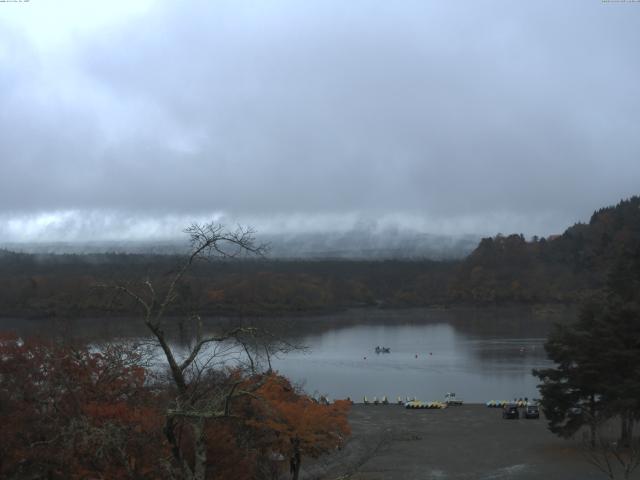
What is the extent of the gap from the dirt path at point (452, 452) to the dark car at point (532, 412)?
1.81ft

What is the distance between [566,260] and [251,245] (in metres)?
85.6

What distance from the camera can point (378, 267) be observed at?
343 feet

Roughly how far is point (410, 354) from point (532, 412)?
71.4ft

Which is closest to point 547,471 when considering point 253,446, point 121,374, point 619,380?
point 619,380

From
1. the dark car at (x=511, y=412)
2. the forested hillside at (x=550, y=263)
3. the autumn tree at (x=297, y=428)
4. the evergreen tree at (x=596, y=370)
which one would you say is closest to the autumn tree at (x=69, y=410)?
the autumn tree at (x=297, y=428)

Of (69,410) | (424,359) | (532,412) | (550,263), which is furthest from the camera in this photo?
(550,263)

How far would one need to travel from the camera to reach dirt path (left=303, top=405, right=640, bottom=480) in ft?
43.5

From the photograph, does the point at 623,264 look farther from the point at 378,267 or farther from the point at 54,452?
the point at 378,267

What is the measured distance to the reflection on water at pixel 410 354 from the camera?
96.7ft

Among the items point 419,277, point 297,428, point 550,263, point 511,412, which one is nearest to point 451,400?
point 511,412

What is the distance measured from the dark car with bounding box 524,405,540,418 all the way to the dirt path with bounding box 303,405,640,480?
1.81 ft

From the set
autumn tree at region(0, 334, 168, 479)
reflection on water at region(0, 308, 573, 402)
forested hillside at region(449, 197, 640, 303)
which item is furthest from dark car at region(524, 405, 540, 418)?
forested hillside at region(449, 197, 640, 303)

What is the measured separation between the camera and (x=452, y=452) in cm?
1596

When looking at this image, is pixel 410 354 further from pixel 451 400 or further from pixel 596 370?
pixel 596 370
